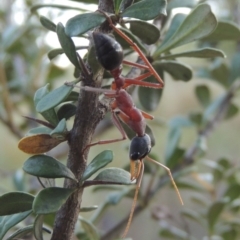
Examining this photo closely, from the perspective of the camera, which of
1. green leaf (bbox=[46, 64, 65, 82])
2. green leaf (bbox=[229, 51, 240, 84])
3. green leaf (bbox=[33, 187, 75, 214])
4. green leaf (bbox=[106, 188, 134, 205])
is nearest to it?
green leaf (bbox=[33, 187, 75, 214])

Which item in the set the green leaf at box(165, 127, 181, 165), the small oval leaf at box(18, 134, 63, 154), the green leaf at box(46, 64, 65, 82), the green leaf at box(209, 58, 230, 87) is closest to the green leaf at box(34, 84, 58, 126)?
the small oval leaf at box(18, 134, 63, 154)

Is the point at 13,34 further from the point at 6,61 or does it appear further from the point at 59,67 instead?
the point at 6,61

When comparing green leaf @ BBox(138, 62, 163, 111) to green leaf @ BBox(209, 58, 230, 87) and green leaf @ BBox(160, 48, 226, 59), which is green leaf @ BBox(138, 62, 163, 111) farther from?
green leaf @ BBox(209, 58, 230, 87)

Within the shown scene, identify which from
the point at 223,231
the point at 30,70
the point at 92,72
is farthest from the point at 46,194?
the point at 30,70

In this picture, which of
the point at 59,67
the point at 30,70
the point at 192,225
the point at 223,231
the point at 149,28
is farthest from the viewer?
the point at 192,225

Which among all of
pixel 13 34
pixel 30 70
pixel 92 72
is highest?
pixel 92 72
